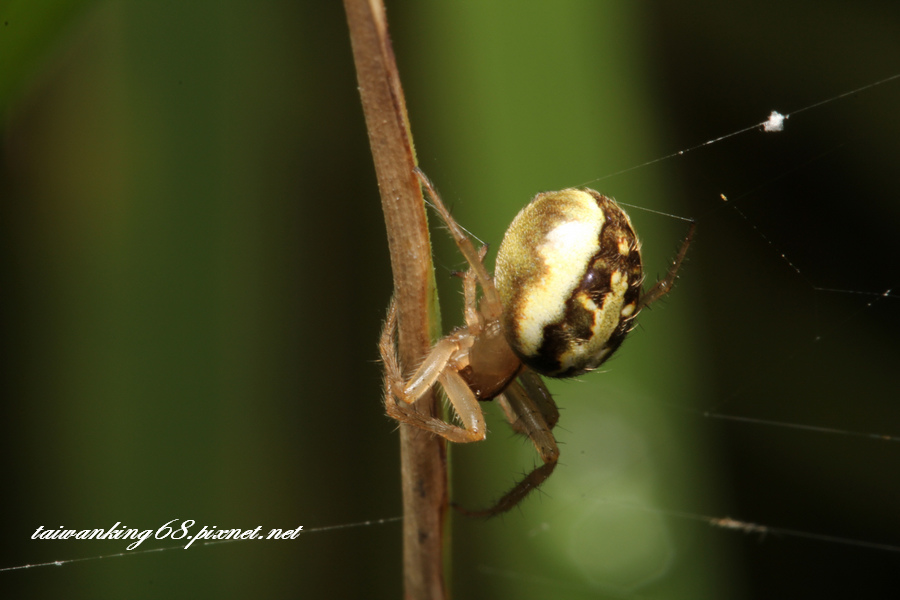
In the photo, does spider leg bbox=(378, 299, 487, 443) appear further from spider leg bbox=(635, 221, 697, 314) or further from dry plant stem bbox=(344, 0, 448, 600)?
spider leg bbox=(635, 221, 697, 314)

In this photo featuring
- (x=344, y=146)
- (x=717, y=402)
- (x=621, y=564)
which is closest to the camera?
(x=621, y=564)

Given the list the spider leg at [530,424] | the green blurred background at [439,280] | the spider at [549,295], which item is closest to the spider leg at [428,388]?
the spider at [549,295]

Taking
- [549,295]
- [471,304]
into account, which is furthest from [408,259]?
[471,304]

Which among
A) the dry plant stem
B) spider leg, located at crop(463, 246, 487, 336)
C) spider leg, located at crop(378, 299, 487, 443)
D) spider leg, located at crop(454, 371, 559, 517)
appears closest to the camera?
the dry plant stem

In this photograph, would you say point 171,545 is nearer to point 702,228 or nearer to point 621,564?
point 621,564

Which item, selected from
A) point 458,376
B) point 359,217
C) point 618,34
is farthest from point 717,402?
point 359,217

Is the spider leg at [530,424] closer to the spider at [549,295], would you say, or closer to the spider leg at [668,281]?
the spider at [549,295]

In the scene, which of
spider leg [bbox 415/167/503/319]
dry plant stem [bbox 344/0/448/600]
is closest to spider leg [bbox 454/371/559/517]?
spider leg [bbox 415/167/503/319]

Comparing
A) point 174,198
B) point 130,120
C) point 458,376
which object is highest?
point 130,120
